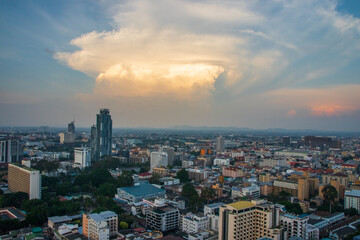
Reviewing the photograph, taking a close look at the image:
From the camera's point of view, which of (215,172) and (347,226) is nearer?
(347,226)

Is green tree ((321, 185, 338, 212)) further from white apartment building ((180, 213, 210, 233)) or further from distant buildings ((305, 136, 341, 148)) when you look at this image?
distant buildings ((305, 136, 341, 148))

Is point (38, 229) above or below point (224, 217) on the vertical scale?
below

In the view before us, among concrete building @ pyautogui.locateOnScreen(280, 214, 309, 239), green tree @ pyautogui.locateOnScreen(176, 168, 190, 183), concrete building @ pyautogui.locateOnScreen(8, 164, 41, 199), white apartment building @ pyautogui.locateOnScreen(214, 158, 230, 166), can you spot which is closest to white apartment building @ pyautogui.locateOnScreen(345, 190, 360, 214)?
concrete building @ pyautogui.locateOnScreen(280, 214, 309, 239)

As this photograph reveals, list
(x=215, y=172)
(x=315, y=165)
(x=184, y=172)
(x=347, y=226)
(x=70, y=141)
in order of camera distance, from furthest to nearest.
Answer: (x=70, y=141)
(x=315, y=165)
(x=215, y=172)
(x=184, y=172)
(x=347, y=226)

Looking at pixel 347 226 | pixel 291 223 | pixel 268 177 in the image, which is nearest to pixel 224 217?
pixel 291 223

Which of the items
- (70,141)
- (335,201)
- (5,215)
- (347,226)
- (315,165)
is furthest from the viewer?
(70,141)

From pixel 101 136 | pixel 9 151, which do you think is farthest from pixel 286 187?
pixel 9 151

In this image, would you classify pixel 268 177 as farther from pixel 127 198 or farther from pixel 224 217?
pixel 224 217

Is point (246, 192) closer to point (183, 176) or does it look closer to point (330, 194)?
point (330, 194)
